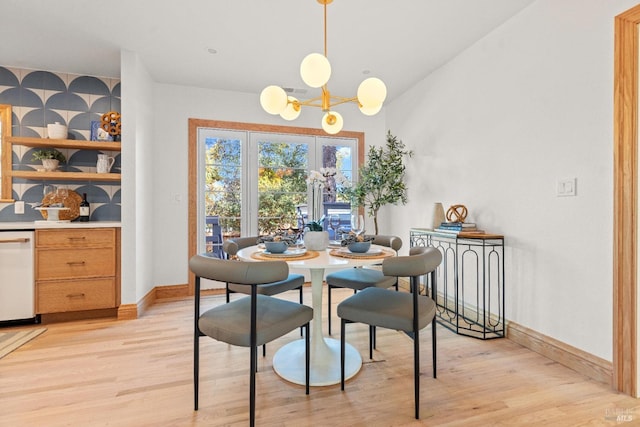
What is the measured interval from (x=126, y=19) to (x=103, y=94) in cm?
142

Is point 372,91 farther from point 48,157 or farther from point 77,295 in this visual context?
point 48,157

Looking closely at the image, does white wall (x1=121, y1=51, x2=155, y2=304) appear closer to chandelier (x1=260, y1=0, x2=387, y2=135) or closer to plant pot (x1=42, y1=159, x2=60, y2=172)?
plant pot (x1=42, y1=159, x2=60, y2=172)

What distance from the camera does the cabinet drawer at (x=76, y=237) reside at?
285cm

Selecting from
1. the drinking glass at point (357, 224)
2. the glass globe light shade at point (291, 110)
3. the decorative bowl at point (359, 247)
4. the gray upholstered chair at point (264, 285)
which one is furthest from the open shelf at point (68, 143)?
the decorative bowl at point (359, 247)

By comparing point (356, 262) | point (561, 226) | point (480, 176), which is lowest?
point (356, 262)

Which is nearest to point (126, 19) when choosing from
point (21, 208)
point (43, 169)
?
point (43, 169)

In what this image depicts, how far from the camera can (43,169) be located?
3.25 m

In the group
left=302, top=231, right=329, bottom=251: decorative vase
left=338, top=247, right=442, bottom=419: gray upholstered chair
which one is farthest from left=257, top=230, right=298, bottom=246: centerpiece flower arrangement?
left=338, top=247, right=442, bottom=419: gray upholstered chair

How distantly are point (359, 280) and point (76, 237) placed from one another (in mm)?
2698

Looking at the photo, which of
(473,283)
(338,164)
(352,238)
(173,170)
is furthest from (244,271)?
(338,164)

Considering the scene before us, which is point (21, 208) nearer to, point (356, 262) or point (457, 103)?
point (356, 262)

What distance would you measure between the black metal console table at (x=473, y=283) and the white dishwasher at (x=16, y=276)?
3.65 meters

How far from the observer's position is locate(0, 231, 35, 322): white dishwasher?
9.04ft

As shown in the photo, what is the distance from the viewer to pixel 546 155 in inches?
87.7
